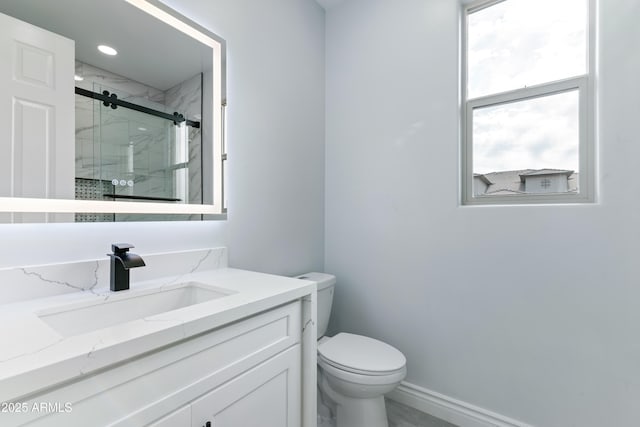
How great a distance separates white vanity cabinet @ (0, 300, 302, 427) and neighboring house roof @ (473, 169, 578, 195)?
1.27m

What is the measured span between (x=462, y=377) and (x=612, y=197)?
1132mm

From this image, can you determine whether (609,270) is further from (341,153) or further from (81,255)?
(81,255)

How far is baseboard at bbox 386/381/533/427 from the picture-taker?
1.52 metres

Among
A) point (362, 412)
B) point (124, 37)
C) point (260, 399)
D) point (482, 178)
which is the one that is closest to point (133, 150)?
point (124, 37)

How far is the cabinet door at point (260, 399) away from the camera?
79 centimetres

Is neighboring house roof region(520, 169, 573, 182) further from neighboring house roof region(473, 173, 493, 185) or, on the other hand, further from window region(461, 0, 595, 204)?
neighboring house roof region(473, 173, 493, 185)

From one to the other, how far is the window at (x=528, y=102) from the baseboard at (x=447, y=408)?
110cm

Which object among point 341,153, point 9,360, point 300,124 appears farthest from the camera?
point 341,153

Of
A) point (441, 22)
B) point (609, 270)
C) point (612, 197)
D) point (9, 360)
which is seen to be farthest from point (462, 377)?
point (441, 22)

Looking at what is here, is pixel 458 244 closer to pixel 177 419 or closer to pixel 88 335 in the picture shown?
pixel 177 419

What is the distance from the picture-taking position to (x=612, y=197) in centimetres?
129

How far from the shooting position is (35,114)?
934 mm

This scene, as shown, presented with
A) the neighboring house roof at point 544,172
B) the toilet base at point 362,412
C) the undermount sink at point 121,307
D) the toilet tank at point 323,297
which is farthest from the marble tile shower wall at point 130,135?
the neighboring house roof at point 544,172

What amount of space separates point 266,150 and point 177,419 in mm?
1312
